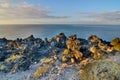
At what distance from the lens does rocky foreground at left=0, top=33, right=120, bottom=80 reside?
21.1 meters

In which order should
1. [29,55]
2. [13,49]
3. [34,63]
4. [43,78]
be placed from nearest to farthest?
1. [43,78]
2. [34,63]
3. [29,55]
4. [13,49]

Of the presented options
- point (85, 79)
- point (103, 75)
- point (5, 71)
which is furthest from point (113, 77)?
point (5, 71)

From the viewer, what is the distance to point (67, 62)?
80.2 feet

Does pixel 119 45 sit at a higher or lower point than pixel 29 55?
higher

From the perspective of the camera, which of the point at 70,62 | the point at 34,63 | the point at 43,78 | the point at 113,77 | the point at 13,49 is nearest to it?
the point at 113,77

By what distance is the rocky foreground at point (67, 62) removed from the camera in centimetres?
2114

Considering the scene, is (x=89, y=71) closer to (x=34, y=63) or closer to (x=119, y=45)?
(x=119, y=45)

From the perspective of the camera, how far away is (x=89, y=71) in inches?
835

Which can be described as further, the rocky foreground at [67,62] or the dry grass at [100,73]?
the rocky foreground at [67,62]

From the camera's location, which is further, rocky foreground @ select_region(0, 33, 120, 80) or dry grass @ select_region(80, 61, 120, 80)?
rocky foreground @ select_region(0, 33, 120, 80)

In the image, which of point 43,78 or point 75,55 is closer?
point 43,78

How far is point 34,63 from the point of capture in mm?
26062

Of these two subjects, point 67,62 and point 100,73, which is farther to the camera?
point 67,62

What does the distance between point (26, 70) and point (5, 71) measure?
189 cm
